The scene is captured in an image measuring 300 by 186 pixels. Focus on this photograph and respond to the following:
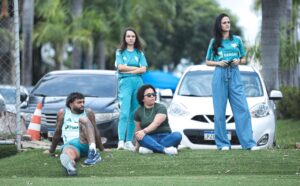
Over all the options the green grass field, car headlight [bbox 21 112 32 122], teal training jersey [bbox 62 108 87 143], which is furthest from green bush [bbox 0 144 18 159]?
car headlight [bbox 21 112 32 122]

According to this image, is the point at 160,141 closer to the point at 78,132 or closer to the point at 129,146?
the point at 129,146

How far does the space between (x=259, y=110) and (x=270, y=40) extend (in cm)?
626

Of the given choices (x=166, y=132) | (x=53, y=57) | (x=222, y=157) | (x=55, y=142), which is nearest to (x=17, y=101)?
(x=55, y=142)

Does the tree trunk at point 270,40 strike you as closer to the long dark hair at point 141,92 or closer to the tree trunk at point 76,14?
the long dark hair at point 141,92

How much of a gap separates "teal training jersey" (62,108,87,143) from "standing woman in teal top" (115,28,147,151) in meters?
1.64

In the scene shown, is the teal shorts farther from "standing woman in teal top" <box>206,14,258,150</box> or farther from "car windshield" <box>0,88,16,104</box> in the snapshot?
"car windshield" <box>0,88,16,104</box>

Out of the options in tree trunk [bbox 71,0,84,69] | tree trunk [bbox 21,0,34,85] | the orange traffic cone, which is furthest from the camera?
tree trunk [bbox 71,0,84,69]

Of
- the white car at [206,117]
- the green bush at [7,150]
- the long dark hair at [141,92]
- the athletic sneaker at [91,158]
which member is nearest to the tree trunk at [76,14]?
the white car at [206,117]

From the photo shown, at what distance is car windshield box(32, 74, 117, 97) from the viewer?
18.3 m

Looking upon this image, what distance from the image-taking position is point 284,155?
521 inches

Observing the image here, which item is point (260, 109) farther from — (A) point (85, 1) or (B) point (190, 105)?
(A) point (85, 1)

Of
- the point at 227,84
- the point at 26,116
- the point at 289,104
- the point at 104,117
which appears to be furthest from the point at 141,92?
the point at 289,104

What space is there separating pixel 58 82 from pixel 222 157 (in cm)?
657

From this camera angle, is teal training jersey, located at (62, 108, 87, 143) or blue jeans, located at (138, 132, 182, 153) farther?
blue jeans, located at (138, 132, 182, 153)
